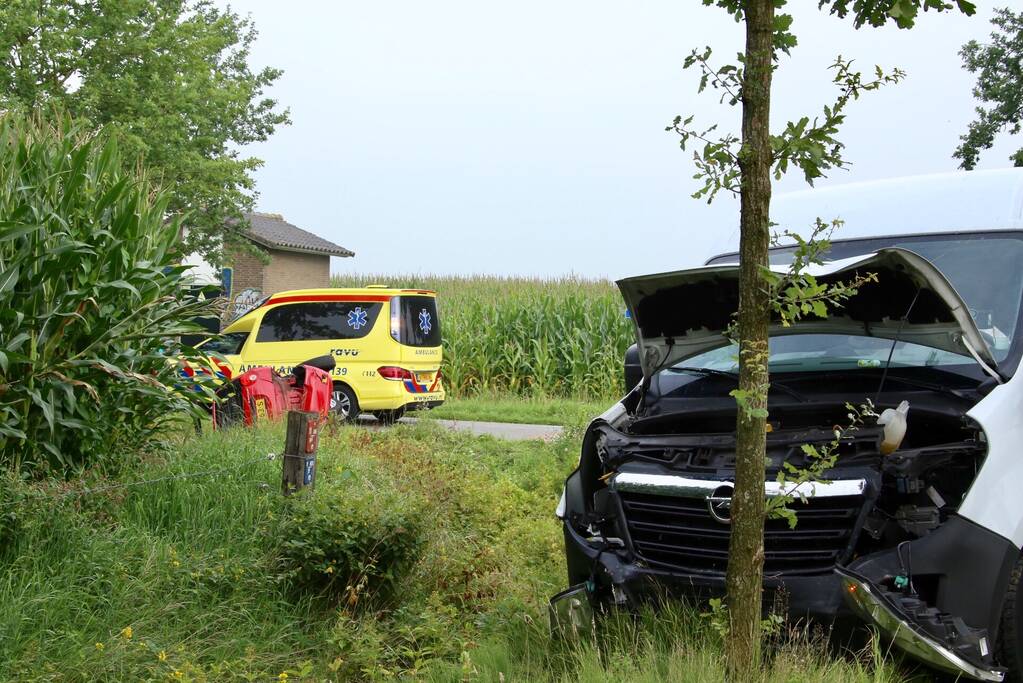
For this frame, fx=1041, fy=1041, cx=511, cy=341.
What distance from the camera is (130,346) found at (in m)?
6.51

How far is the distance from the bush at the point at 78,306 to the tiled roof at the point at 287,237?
111ft

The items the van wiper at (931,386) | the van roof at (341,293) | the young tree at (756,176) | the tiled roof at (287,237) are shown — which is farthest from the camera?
the tiled roof at (287,237)

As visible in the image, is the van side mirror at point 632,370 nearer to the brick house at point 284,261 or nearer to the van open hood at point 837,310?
the van open hood at point 837,310

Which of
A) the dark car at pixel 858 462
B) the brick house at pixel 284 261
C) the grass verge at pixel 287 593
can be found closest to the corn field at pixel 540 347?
the grass verge at pixel 287 593

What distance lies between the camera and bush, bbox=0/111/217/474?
575 cm

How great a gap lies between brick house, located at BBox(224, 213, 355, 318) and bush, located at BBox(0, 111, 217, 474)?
111 ft

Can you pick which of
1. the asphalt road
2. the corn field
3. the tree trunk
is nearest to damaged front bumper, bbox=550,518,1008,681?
the tree trunk

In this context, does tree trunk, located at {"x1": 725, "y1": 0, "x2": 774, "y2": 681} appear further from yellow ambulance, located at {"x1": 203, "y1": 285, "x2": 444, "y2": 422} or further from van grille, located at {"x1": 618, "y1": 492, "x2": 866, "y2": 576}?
yellow ambulance, located at {"x1": 203, "y1": 285, "x2": 444, "y2": 422}

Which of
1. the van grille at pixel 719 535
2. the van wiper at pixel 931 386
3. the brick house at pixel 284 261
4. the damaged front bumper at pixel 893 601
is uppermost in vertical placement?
the brick house at pixel 284 261

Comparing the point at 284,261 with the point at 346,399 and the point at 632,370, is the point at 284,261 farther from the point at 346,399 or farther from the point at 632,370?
the point at 632,370

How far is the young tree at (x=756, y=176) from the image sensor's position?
11.7 ft

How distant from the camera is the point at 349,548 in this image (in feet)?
18.2

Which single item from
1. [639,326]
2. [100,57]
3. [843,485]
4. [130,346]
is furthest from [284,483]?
[100,57]

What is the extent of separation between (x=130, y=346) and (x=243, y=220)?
21877mm
